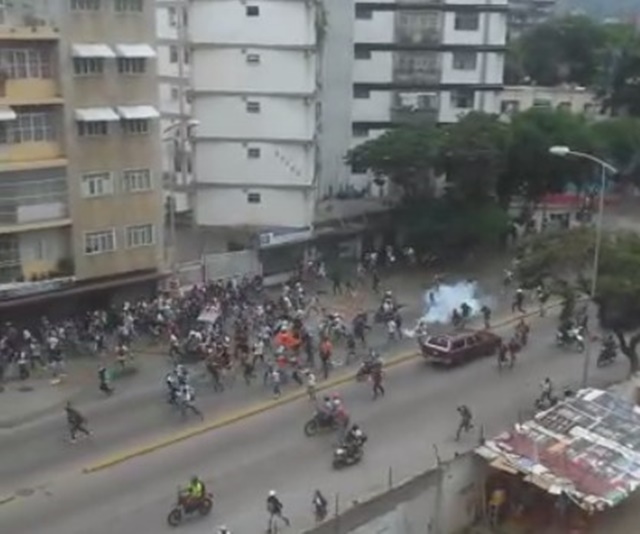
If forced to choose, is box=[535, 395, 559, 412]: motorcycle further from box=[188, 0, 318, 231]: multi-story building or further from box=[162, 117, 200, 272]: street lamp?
box=[162, 117, 200, 272]: street lamp

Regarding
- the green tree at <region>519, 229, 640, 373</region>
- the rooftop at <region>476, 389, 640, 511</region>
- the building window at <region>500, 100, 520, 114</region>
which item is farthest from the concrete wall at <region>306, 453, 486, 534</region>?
the building window at <region>500, 100, 520, 114</region>

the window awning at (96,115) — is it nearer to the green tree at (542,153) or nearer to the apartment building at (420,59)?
the green tree at (542,153)

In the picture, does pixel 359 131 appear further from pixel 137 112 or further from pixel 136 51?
pixel 136 51

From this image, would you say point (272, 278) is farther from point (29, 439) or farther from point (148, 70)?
point (29, 439)

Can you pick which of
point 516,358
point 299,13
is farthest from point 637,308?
point 299,13

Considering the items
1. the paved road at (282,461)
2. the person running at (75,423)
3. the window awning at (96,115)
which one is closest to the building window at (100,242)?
the window awning at (96,115)

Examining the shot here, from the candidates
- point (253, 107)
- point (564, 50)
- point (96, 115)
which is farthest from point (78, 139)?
point (564, 50)
